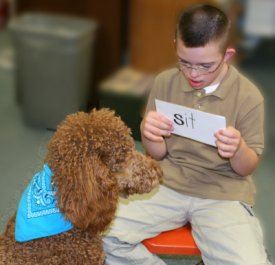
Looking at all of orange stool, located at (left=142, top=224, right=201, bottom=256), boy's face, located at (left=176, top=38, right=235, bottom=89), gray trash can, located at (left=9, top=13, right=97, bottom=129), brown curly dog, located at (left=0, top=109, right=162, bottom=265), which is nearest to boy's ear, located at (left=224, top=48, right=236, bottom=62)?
boy's face, located at (left=176, top=38, right=235, bottom=89)

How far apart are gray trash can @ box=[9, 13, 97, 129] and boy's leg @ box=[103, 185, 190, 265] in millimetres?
1190

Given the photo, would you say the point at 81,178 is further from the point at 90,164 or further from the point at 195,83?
the point at 195,83

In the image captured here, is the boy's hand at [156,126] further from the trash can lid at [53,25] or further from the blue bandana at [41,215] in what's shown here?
Answer: the trash can lid at [53,25]

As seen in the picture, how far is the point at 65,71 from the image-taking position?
2.61m

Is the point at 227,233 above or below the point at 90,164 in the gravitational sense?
below

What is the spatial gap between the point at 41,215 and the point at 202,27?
0.58 meters

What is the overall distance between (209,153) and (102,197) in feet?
1.39

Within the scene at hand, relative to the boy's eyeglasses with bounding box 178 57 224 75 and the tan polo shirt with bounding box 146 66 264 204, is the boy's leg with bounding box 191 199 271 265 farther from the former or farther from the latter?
the boy's eyeglasses with bounding box 178 57 224 75

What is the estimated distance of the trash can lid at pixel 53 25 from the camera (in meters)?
2.56

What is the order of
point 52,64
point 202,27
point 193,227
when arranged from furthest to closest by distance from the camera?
point 52,64 → point 193,227 → point 202,27

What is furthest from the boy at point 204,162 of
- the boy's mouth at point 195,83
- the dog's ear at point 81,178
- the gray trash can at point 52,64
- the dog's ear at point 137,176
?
the gray trash can at point 52,64

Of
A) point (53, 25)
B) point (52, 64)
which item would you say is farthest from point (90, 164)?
point (53, 25)

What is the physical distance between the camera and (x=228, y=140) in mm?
1254

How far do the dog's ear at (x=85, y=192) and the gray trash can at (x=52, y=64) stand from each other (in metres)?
1.47
